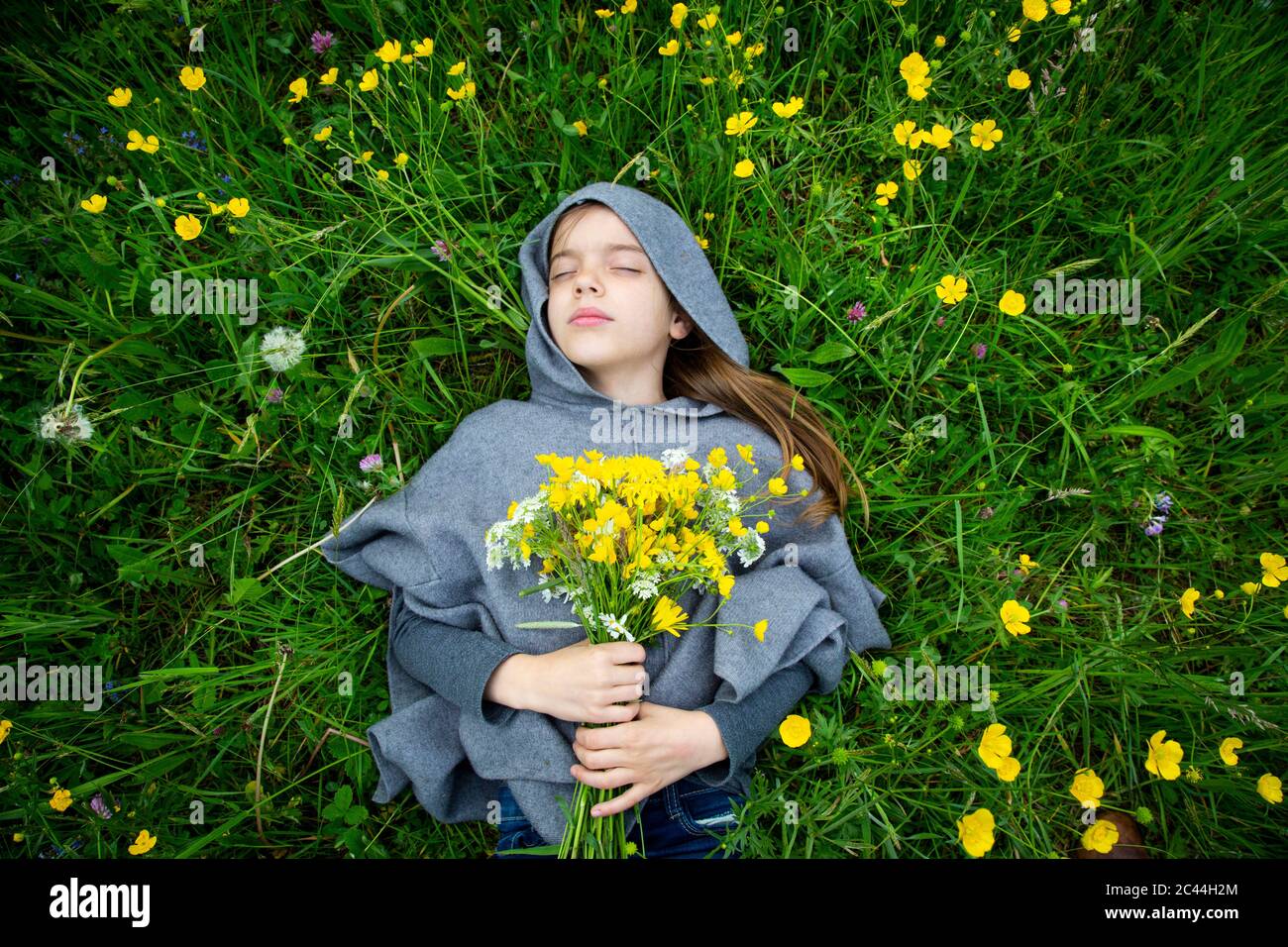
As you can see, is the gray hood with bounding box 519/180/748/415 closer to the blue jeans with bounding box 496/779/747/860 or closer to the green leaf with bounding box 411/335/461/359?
the green leaf with bounding box 411/335/461/359

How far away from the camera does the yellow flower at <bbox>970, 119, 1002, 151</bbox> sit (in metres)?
2.59

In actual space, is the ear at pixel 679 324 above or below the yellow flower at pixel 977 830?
above

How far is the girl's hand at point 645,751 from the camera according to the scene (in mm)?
1975

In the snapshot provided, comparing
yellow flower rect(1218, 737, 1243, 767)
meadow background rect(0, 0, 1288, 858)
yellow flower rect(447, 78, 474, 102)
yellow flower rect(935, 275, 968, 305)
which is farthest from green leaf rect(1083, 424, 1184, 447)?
yellow flower rect(447, 78, 474, 102)

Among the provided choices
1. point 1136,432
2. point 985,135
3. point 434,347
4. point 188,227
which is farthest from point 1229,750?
point 188,227

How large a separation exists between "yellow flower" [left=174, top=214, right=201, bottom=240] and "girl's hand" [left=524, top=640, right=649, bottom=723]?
1.88 m

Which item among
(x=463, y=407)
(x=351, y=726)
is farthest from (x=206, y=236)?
(x=351, y=726)

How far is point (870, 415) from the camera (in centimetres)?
277

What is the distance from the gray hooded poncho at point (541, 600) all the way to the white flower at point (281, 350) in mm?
584

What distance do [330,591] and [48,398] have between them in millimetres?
1220

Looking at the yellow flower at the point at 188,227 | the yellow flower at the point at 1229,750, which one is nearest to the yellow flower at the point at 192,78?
the yellow flower at the point at 188,227

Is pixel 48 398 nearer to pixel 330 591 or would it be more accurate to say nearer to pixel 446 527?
pixel 330 591

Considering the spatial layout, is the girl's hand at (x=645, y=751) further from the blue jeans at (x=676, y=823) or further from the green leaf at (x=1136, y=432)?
the green leaf at (x=1136, y=432)

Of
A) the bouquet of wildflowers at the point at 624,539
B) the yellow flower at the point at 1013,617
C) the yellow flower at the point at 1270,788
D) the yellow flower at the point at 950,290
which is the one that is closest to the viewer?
the bouquet of wildflowers at the point at 624,539
